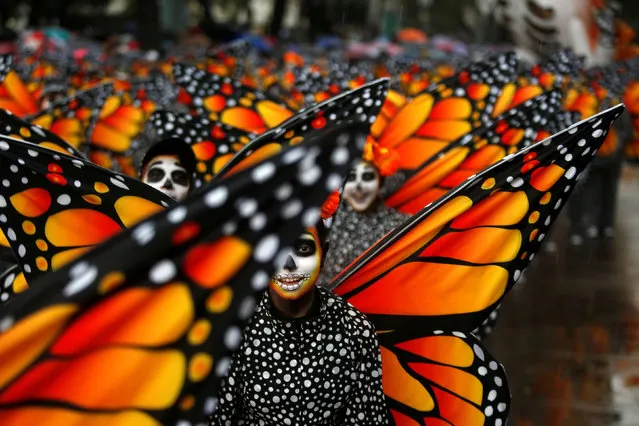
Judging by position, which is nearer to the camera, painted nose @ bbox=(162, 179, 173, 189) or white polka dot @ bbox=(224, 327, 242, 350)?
white polka dot @ bbox=(224, 327, 242, 350)

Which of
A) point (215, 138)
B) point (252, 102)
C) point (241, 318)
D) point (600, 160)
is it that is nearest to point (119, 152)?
point (252, 102)

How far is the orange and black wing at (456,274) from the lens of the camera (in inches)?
111

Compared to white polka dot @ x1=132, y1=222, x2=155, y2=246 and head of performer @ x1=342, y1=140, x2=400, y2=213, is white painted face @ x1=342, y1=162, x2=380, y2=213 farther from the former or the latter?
white polka dot @ x1=132, y1=222, x2=155, y2=246

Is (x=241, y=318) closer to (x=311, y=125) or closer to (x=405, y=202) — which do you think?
(x=311, y=125)

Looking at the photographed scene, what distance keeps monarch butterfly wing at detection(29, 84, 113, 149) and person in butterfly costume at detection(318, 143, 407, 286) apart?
183 centimetres

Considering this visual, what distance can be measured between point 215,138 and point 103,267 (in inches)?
120

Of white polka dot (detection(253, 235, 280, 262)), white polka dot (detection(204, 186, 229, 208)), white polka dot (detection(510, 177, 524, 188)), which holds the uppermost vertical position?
white polka dot (detection(204, 186, 229, 208))

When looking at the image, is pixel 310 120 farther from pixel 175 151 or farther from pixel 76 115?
pixel 76 115

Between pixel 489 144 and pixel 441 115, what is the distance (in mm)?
937

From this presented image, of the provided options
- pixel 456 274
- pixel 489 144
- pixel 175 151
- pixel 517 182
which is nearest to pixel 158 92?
pixel 175 151

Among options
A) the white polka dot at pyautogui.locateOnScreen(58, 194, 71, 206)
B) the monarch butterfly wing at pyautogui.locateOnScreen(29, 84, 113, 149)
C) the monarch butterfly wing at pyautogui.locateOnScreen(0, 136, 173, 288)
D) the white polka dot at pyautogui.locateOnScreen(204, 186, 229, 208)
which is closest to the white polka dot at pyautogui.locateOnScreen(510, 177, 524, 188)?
the monarch butterfly wing at pyautogui.locateOnScreen(0, 136, 173, 288)

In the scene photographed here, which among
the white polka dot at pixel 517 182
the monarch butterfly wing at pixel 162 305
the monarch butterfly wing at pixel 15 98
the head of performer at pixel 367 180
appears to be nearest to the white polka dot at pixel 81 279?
the monarch butterfly wing at pixel 162 305

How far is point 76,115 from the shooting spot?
5680 mm

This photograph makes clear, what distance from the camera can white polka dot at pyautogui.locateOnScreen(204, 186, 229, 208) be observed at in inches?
56.4
